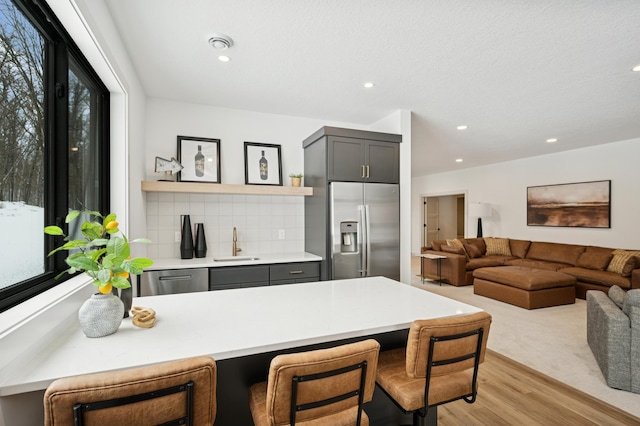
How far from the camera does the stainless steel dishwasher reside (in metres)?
2.76

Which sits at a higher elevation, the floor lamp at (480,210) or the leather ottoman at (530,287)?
the floor lamp at (480,210)

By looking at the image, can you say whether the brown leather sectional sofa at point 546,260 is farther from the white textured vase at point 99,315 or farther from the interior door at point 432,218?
the white textured vase at point 99,315

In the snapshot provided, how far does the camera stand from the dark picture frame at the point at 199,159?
11.1ft

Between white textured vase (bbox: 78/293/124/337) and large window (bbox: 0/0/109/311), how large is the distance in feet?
0.78

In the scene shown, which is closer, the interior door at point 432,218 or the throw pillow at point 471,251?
the throw pillow at point 471,251

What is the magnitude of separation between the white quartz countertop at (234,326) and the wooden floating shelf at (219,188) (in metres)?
1.59

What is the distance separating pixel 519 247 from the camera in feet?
21.0

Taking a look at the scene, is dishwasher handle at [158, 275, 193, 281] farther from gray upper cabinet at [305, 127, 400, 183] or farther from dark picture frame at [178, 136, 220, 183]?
gray upper cabinet at [305, 127, 400, 183]

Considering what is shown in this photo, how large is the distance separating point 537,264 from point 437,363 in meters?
5.71

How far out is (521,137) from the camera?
196 inches

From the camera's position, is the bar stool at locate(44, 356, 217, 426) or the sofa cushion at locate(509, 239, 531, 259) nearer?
the bar stool at locate(44, 356, 217, 426)

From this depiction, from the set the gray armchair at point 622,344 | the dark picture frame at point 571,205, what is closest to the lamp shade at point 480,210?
the dark picture frame at point 571,205

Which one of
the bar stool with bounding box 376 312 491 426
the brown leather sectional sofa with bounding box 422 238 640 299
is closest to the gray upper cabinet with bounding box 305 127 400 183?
the bar stool with bounding box 376 312 491 426

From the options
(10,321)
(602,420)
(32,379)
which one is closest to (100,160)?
(10,321)
